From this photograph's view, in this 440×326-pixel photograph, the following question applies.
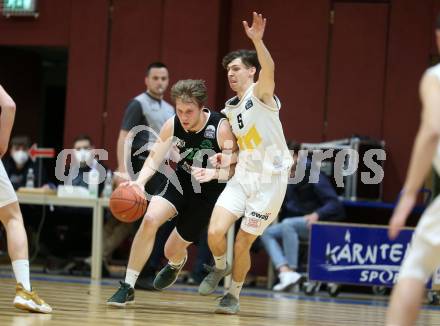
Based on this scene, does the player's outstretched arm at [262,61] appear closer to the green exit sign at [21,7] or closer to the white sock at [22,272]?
the white sock at [22,272]

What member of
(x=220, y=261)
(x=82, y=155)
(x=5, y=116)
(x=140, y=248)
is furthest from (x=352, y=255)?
(x=5, y=116)

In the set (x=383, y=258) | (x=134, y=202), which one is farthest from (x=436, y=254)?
(x=383, y=258)

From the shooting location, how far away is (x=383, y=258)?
984cm

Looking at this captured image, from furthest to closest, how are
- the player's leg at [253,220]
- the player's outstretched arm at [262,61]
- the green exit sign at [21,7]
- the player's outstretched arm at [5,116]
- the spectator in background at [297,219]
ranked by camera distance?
the green exit sign at [21,7], the spectator in background at [297,219], the player's leg at [253,220], the player's outstretched arm at [262,61], the player's outstretched arm at [5,116]

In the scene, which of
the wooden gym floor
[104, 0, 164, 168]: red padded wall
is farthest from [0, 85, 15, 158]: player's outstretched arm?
[104, 0, 164, 168]: red padded wall

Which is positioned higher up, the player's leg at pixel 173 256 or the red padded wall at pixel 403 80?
the red padded wall at pixel 403 80

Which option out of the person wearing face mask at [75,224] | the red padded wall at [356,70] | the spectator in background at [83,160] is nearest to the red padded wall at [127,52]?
the person wearing face mask at [75,224]

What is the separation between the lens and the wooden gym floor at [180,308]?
19.5 feet

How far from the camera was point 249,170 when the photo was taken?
6.88 m

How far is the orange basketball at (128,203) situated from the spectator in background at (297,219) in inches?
145

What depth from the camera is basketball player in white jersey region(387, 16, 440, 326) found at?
3652mm

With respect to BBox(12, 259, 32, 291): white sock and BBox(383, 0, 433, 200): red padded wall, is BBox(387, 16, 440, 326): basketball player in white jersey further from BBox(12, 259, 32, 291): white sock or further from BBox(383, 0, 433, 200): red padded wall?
BBox(383, 0, 433, 200): red padded wall

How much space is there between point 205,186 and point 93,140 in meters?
5.68

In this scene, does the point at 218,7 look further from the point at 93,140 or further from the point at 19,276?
the point at 19,276
